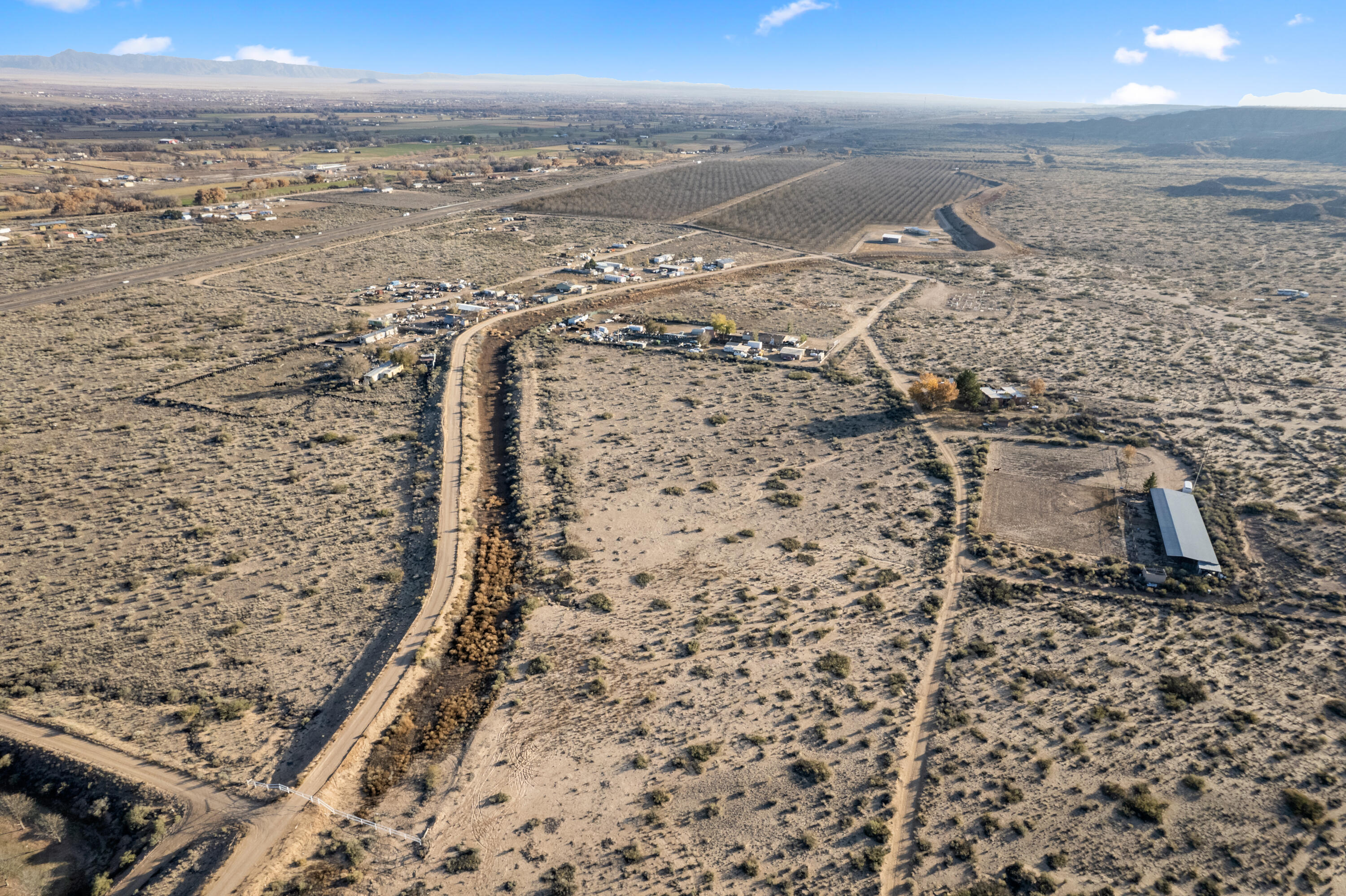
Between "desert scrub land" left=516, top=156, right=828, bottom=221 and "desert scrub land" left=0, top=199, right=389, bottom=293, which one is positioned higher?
"desert scrub land" left=516, top=156, right=828, bottom=221

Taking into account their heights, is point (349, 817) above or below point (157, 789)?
below

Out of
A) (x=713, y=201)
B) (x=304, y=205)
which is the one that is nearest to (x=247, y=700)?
(x=304, y=205)

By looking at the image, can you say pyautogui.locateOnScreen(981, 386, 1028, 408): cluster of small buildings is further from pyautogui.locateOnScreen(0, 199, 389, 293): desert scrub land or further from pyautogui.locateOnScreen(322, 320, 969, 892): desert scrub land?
pyautogui.locateOnScreen(0, 199, 389, 293): desert scrub land

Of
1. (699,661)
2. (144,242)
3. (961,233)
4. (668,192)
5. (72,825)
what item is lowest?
(72,825)

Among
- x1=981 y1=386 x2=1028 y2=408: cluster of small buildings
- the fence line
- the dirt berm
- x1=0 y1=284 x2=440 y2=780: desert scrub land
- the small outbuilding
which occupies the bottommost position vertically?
the fence line

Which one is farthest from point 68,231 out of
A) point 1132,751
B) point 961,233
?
point 961,233

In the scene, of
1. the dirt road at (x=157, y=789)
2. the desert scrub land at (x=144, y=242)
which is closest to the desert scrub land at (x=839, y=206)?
the desert scrub land at (x=144, y=242)

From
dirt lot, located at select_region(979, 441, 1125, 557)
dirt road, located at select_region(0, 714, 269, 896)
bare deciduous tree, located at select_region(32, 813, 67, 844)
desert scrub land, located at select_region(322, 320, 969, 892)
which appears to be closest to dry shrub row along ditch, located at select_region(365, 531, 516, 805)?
desert scrub land, located at select_region(322, 320, 969, 892)

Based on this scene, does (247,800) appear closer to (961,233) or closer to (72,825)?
(72,825)

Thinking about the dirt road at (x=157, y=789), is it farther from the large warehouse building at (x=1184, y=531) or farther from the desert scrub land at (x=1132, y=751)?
the large warehouse building at (x=1184, y=531)
